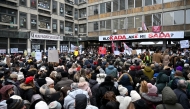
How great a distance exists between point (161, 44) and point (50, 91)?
962 inches

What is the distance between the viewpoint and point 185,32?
2273 centimetres

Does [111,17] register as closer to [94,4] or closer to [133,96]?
[94,4]

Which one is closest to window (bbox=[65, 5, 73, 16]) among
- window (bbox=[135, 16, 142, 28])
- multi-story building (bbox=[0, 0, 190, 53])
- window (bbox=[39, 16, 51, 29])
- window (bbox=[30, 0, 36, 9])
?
multi-story building (bbox=[0, 0, 190, 53])

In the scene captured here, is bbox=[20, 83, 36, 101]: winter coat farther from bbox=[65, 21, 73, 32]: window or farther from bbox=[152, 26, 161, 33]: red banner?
bbox=[65, 21, 73, 32]: window

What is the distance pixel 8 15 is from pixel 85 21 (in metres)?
16.8

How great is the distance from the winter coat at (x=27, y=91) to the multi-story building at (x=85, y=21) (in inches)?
820

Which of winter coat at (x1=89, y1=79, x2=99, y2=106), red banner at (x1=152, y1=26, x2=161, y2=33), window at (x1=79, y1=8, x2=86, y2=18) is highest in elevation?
window at (x1=79, y1=8, x2=86, y2=18)

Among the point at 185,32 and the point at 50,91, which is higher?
the point at 185,32

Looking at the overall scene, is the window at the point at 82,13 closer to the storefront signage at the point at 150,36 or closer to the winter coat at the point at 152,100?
the storefront signage at the point at 150,36

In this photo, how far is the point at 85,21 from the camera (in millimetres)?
38000

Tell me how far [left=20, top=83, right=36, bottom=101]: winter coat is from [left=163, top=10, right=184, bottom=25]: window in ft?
78.3

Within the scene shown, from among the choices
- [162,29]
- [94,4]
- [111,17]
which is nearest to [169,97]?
[162,29]

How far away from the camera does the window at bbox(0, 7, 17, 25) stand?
23422mm

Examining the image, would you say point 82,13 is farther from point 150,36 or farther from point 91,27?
point 150,36
